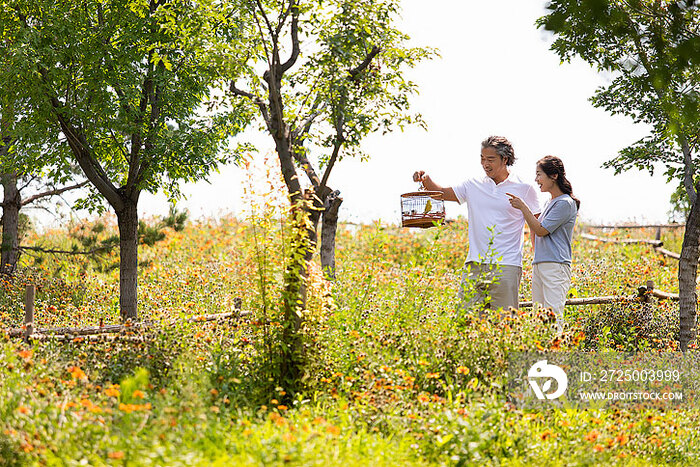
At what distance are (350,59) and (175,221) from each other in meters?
4.04

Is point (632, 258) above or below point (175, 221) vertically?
below

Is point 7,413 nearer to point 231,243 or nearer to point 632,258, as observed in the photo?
point 231,243

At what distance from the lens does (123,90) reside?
6.35 meters

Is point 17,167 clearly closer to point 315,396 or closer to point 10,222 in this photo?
point 10,222

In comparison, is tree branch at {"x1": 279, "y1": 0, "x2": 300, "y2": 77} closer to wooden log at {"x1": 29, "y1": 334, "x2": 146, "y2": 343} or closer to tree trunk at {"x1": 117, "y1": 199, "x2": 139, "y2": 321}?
wooden log at {"x1": 29, "y1": 334, "x2": 146, "y2": 343}

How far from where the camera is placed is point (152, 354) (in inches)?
175

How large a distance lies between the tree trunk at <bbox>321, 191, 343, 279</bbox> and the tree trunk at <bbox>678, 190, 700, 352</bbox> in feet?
11.8

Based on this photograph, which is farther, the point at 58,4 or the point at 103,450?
the point at 58,4

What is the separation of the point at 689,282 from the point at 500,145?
2950 mm

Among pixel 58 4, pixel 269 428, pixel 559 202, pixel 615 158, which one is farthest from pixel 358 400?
pixel 58 4

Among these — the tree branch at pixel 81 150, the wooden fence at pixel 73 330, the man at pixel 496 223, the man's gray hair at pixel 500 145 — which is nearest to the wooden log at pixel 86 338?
the wooden fence at pixel 73 330

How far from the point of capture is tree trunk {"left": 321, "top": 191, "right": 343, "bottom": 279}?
7.18 meters

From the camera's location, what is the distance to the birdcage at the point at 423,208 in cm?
507

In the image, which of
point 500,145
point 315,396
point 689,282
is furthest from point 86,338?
point 689,282
